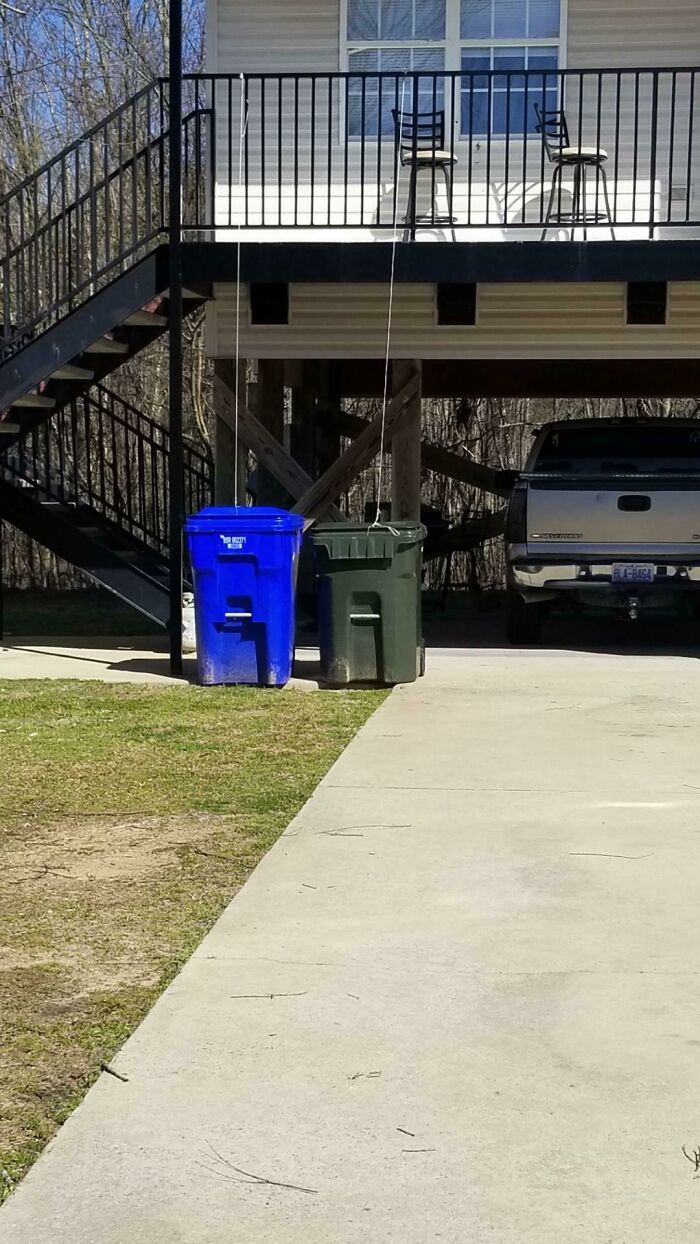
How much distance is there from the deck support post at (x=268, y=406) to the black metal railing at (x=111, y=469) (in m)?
1.22

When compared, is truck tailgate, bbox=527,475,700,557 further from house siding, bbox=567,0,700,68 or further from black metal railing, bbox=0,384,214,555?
black metal railing, bbox=0,384,214,555

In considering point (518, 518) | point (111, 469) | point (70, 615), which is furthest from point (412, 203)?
point (111, 469)

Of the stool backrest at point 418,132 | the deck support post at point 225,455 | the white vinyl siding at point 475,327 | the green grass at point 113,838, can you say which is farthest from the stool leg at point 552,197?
the green grass at point 113,838

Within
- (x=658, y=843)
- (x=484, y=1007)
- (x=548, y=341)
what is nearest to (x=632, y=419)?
(x=548, y=341)

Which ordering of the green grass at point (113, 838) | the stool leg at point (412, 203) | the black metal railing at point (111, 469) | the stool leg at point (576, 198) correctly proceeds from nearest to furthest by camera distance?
the green grass at point (113, 838) → the stool leg at point (412, 203) → the stool leg at point (576, 198) → the black metal railing at point (111, 469)

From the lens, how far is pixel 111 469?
63.3 ft

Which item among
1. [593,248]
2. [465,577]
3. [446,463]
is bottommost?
[465,577]

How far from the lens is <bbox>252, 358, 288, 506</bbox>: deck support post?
15.1 meters

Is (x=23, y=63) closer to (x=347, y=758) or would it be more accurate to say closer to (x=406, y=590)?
(x=406, y=590)

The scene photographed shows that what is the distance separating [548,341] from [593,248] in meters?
1.35

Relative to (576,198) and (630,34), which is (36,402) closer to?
(576,198)

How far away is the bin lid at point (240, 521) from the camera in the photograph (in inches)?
408

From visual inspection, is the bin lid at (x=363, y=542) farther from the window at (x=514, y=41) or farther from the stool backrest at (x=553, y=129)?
the window at (x=514, y=41)

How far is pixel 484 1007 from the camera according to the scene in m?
4.55
